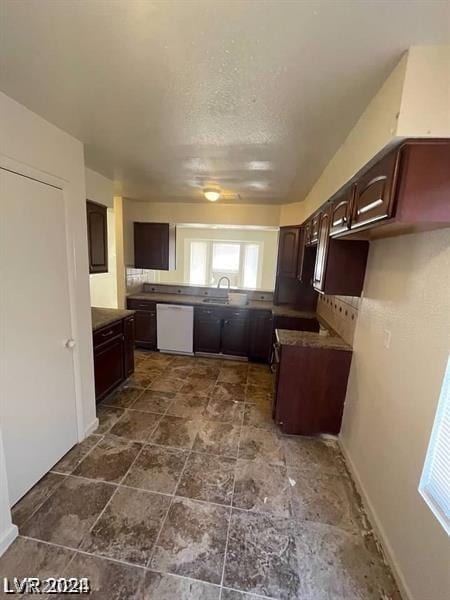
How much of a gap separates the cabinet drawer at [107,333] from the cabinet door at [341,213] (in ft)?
7.63

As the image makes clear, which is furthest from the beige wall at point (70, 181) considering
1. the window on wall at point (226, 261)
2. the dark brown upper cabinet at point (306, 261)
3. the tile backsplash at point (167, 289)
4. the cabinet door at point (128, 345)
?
the window on wall at point (226, 261)

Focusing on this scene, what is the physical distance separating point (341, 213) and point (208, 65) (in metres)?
1.20

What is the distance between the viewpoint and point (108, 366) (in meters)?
2.84

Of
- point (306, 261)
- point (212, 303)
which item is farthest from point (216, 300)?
point (306, 261)

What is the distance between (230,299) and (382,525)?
3.20 m

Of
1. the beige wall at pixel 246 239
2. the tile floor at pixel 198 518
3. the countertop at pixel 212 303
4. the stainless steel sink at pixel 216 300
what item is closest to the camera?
the tile floor at pixel 198 518

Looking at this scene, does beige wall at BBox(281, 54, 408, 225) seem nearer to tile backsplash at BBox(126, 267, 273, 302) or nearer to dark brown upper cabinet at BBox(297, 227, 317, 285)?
dark brown upper cabinet at BBox(297, 227, 317, 285)

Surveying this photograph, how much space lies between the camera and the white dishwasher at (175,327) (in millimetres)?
4188

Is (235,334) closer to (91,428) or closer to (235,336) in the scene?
(235,336)

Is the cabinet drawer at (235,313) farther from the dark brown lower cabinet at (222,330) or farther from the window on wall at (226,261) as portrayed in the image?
the window on wall at (226,261)

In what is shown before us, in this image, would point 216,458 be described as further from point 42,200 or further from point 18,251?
point 42,200

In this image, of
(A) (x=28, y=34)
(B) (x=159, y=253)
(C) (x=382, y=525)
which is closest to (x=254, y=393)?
(C) (x=382, y=525)

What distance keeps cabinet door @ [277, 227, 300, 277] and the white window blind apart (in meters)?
2.83

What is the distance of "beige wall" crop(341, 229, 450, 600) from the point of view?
1.20 metres
